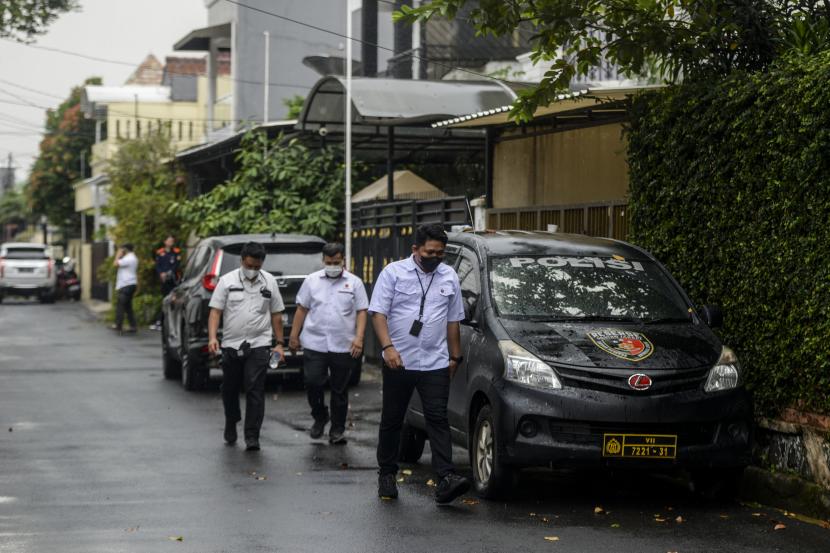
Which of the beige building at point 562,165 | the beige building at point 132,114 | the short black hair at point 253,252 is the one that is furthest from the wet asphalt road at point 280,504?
the beige building at point 132,114

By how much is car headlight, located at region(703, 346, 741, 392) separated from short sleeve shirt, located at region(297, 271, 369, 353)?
407cm

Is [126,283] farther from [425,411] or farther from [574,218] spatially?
[425,411]

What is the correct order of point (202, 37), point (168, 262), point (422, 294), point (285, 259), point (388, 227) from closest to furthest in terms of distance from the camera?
point (422, 294)
point (285, 259)
point (388, 227)
point (168, 262)
point (202, 37)

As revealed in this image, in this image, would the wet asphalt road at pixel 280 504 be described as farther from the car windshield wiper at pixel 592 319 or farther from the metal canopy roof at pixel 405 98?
the metal canopy roof at pixel 405 98

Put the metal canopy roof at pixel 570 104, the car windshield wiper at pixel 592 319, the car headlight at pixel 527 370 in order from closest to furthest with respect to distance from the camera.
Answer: the car headlight at pixel 527 370
the car windshield wiper at pixel 592 319
the metal canopy roof at pixel 570 104

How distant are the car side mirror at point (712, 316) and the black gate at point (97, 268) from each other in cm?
3902

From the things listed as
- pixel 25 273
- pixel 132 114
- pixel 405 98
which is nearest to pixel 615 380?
pixel 405 98

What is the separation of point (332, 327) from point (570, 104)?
407cm

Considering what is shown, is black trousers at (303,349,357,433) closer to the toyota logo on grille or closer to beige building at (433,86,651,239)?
beige building at (433,86,651,239)

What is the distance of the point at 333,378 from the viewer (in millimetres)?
13039

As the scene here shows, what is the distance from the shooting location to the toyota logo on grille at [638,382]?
9.34m

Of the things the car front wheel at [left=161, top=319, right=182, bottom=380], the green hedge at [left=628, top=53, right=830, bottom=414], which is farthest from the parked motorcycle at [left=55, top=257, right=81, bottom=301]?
the green hedge at [left=628, top=53, right=830, bottom=414]

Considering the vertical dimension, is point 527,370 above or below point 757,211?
below

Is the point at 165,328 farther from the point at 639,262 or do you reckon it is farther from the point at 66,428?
the point at 639,262
